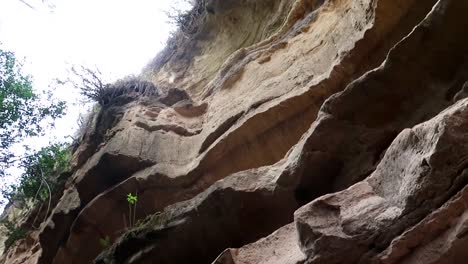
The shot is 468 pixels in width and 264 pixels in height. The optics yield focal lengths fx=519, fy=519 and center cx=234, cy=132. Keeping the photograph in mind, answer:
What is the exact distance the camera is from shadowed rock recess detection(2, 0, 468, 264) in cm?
320

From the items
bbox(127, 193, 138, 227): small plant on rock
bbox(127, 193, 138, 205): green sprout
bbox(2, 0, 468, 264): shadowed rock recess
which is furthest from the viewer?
bbox(127, 193, 138, 227): small plant on rock

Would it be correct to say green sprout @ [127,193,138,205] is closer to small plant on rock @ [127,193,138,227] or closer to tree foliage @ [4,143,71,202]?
small plant on rock @ [127,193,138,227]

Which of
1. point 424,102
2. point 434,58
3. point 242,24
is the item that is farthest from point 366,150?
point 242,24

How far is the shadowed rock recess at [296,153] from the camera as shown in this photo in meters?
3.20

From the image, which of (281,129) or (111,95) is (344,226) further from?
(111,95)

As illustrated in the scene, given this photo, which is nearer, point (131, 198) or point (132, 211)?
point (131, 198)

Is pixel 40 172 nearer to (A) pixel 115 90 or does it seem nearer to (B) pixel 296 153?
(A) pixel 115 90

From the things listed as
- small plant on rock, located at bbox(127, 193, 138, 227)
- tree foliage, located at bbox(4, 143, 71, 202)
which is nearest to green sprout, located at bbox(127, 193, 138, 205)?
small plant on rock, located at bbox(127, 193, 138, 227)

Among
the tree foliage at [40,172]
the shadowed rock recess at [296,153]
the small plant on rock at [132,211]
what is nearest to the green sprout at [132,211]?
the small plant on rock at [132,211]

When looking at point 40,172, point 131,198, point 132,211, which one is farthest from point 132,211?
point 40,172

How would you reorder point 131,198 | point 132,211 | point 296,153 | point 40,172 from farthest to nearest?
point 40,172 < point 132,211 < point 131,198 < point 296,153

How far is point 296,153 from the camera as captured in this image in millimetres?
5094

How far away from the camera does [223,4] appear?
38.8 feet

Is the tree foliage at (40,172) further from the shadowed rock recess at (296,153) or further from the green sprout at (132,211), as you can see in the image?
the green sprout at (132,211)
